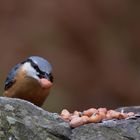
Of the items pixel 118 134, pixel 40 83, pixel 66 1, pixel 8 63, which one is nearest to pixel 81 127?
pixel 118 134

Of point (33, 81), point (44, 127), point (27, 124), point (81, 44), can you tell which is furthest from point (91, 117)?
point (81, 44)

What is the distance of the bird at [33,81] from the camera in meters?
6.00

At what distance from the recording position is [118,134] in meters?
4.59

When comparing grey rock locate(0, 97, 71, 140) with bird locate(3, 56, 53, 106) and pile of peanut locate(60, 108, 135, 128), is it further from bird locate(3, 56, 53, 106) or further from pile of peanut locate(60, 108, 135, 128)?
bird locate(3, 56, 53, 106)

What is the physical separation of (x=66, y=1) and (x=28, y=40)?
1.19m

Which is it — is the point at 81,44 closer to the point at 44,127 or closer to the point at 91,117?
the point at 91,117

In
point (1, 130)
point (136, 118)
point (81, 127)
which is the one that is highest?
point (136, 118)

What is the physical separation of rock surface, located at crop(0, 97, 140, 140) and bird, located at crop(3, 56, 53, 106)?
132 centimetres

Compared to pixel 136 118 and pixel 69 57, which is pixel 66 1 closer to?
pixel 69 57

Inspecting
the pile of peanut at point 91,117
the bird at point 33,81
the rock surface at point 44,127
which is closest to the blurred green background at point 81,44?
the bird at point 33,81

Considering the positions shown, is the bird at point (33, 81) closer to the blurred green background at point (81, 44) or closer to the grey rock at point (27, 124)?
the grey rock at point (27, 124)

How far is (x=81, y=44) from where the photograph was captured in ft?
42.7

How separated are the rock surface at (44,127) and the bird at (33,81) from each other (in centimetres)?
132

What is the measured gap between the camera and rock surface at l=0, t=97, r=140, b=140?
433cm
